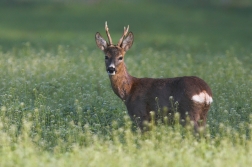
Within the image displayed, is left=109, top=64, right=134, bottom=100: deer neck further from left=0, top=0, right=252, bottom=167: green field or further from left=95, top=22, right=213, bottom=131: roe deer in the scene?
left=0, top=0, right=252, bottom=167: green field

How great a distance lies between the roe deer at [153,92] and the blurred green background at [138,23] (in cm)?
781

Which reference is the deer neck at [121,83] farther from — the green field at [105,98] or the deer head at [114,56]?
the green field at [105,98]

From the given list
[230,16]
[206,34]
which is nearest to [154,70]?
[206,34]

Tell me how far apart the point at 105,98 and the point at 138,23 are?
629 inches

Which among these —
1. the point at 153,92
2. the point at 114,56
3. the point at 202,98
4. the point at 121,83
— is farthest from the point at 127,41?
the point at 202,98

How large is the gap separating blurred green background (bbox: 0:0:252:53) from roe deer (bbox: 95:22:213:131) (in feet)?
25.6

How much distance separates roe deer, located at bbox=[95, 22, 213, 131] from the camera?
9062 millimetres

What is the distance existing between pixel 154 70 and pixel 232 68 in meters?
1.55

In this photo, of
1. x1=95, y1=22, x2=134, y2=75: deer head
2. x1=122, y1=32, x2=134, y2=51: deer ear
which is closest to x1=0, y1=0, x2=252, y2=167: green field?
x1=95, y1=22, x2=134, y2=75: deer head

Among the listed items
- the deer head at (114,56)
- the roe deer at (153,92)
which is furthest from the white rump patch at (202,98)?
the deer head at (114,56)

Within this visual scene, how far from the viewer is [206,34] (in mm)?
24312

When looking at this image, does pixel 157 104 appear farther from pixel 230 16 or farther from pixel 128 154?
pixel 230 16

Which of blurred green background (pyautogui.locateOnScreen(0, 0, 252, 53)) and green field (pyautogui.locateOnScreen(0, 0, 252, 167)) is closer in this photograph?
green field (pyautogui.locateOnScreen(0, 0, 252, 167))

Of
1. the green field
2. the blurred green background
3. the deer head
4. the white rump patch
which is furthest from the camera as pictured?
the blurred green background
